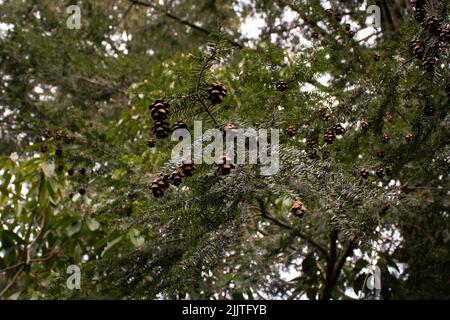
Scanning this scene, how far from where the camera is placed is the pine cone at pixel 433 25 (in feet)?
6.06

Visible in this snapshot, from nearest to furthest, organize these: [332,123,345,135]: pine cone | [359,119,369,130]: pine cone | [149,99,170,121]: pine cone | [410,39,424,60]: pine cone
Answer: [149,99,170,121]: pine cone < [410,39,424,60]: pine cone < [332,123,345,135]: pine cone < [359,119,369,130]: pine cone

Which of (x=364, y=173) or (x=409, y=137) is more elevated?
(x=409, y=137)

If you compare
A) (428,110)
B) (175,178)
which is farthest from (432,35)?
(175,178)

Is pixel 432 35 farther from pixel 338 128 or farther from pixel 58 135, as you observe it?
pixel 58 135

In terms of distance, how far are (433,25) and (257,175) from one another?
889mm

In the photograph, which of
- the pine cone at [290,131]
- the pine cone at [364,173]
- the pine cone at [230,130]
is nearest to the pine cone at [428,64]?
the pine cone at [364,173]

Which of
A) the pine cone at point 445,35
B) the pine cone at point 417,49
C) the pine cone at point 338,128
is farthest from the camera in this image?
the pine cone at point 338,128

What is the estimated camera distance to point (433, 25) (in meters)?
1.85

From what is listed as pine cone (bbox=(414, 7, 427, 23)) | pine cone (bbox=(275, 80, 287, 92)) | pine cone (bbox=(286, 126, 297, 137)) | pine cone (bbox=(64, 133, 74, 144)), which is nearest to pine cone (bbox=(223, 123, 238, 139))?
pine cone (bbox=(286, 126, 297, 137))

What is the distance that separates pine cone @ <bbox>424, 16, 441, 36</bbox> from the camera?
185 centimetres

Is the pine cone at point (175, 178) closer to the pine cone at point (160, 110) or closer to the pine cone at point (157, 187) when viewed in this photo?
the pine cone at point (157, 187)
